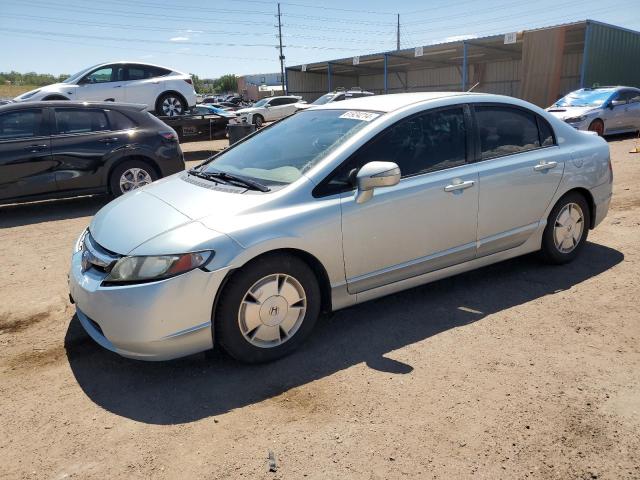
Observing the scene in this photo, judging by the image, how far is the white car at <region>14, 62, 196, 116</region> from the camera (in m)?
11.6

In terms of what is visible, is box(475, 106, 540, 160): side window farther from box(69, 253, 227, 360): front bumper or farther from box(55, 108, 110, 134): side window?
box(55, 108, 110, 134): side window

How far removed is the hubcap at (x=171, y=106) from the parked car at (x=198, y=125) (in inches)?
8.5

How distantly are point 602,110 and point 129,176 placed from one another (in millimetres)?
12240

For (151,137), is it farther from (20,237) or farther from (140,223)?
(140,223)

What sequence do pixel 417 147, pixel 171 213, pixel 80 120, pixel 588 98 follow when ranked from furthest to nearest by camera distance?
pixel 588 98, pixel 80 120, pixel 417 147, pixel 171 213

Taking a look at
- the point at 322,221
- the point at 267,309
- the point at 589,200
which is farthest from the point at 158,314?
the point at 589,200

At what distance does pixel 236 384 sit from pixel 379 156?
1727 mm

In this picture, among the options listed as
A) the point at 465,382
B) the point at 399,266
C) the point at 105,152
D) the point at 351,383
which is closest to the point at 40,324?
the point at 351,383

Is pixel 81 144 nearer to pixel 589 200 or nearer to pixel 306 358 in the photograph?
pixel 306 358

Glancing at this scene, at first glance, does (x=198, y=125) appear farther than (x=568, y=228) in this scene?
Yes

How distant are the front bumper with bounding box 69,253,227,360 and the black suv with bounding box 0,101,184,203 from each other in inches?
189

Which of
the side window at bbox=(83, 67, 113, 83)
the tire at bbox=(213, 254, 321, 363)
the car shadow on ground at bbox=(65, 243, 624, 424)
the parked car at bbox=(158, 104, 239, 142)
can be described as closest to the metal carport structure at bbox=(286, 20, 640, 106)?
the car shadow on ground at bbox=(65, 243, 624, 424)

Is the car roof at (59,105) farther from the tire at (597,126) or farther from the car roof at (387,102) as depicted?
the tire at (597,126)

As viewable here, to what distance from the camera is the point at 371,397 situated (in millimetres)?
2797
